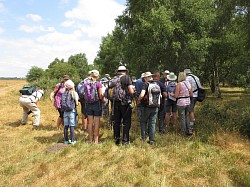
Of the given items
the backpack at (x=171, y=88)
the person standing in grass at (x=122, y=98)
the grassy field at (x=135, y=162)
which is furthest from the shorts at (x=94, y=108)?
the backpack at (x=171, y=88)

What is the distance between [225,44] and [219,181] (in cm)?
2141

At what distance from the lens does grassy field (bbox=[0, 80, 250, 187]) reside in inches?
207

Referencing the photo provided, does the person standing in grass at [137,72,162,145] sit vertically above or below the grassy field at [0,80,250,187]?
above

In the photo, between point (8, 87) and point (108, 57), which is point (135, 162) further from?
point (8, 87)

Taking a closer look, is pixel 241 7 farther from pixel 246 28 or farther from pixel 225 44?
pixel 225 44

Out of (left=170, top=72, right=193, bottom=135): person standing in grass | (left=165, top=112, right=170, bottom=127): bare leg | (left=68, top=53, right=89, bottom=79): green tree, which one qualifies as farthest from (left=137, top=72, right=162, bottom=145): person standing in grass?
(left=68, top=53, right=89, bottom=79): green tree

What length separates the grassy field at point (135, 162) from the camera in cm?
527

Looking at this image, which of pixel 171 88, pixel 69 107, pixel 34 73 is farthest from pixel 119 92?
pixel 34 73

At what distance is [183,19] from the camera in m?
19.0

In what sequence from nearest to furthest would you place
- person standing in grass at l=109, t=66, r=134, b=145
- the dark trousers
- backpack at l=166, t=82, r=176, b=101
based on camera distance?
1. person standing in grass at l=109, t=66, r=134, b=145
2. the dark trousers
3. backpack at l=166, t=82, r=176, b=101

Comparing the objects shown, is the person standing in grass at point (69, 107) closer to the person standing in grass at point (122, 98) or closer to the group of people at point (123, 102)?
the group of people at point (123, 102)

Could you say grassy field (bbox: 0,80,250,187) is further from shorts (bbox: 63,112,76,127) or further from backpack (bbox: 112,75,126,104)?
backpack (bbox: 112,75,126,104)

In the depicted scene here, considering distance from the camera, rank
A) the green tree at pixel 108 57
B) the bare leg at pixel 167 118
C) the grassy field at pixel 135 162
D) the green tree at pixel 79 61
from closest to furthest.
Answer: the grassy field at pixel 135 162 < the bare leg at pixel 167 118 < the green tree at pixel 108 57 < the green tree at pixel 79 61

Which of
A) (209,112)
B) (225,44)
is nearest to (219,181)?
(209,112)
